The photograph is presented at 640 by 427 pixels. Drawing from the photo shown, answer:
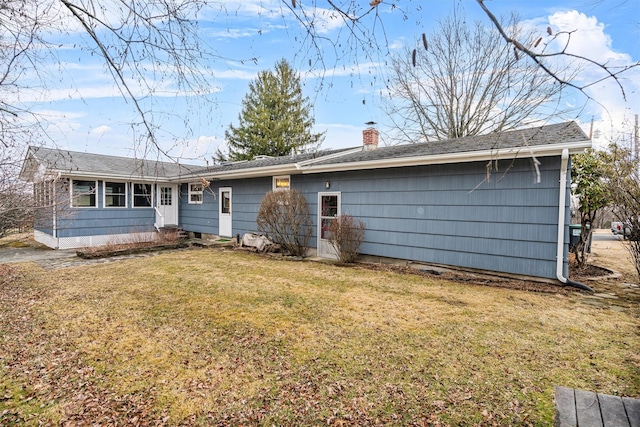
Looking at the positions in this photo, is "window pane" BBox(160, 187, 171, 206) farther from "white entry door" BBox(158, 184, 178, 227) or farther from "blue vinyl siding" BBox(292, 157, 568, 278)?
"blue vinyl siding" BBox(292, 157, 568, 278)

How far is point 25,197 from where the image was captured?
14.1ft

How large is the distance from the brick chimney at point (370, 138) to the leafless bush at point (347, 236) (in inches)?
149

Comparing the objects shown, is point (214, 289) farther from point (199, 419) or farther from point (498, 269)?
point (498, 269)

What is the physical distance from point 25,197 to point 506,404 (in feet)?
19.4

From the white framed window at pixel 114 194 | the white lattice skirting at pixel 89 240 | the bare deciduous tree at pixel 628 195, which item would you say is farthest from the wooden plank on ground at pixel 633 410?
the white framed window at pixel 114 194

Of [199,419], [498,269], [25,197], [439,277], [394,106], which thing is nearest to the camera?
[199,419]

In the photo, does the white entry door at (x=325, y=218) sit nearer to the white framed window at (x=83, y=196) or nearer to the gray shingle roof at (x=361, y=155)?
the gray shingle roof at (x=361, y=155)

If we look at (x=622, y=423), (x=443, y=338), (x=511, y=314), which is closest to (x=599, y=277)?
(x=511, y=314)

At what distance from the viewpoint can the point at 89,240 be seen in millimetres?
12141

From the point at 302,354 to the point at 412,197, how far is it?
18.1ft

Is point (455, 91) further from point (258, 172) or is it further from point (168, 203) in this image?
point (168, 203)

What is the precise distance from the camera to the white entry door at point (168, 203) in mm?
14555

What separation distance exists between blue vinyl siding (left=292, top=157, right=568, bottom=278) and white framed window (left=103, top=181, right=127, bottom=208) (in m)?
9.08

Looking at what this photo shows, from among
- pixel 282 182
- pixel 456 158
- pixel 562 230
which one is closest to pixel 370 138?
pixel 282 182
